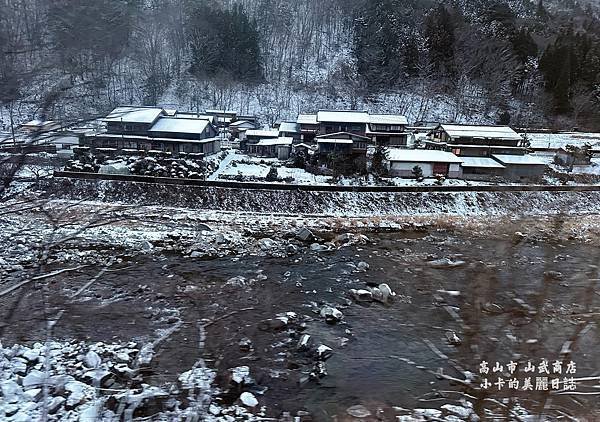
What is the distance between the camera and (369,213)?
16.9 metres

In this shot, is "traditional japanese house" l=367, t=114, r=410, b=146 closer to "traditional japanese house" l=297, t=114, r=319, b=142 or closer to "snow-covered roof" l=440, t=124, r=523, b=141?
"snow-covered roof" l=440, t=124, r=523, b=141

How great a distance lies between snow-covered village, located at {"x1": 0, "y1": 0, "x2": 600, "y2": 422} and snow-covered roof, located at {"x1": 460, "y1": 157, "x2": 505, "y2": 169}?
159 millimetres

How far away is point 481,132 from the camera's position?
23.6 meters

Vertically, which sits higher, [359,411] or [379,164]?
[379,164]

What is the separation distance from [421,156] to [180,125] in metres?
12.3

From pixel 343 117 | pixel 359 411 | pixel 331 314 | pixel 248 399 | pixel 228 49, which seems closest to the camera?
pixel 359 411

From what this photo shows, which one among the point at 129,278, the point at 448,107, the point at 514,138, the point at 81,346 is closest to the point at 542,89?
the point at 448,107

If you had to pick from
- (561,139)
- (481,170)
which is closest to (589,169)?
(481,170)

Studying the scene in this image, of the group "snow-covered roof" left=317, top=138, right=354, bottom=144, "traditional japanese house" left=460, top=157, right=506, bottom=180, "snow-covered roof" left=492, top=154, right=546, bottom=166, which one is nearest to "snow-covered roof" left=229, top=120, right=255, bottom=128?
"snow-covered roof" left=317, top=138, right=354, bottom=144

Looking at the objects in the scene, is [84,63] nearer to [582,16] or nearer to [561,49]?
[582,16]

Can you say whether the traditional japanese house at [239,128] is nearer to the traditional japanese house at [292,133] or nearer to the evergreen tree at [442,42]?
the traditional japanese house at [292,133]

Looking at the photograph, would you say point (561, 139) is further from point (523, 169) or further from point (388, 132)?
point (388, 132)

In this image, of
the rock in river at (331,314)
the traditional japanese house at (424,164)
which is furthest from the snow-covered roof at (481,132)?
the rock in river at (331,314)

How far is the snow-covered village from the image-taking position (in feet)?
19.5
